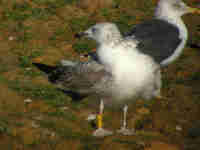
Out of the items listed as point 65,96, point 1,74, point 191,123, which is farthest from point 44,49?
point 191,123

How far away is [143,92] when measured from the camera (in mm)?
6473

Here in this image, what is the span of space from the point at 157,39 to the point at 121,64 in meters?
1.06

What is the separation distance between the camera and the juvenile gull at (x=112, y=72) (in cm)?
586

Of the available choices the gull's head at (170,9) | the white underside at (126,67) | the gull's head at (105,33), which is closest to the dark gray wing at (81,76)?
the white underside at (126,67)

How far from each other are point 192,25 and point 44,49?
15.7ft

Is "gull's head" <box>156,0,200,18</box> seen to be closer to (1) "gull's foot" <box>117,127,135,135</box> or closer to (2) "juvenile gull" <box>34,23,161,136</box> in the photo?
(2) "juvenile gull" <box>34,23,161,136</box>

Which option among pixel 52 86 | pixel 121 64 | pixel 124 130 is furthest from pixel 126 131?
pixel 52 86

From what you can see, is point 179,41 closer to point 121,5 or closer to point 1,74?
point 1,74

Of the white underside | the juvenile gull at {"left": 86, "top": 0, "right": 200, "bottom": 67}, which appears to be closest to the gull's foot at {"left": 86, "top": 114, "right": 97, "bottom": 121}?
the white underside

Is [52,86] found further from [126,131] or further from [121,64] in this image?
[121,64]

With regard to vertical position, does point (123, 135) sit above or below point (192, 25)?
below

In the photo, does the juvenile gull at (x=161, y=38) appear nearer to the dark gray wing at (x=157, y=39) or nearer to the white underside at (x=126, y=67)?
the dark gray wing at (x=157, y=39)

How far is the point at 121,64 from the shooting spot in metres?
5.82

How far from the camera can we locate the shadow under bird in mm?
5879
